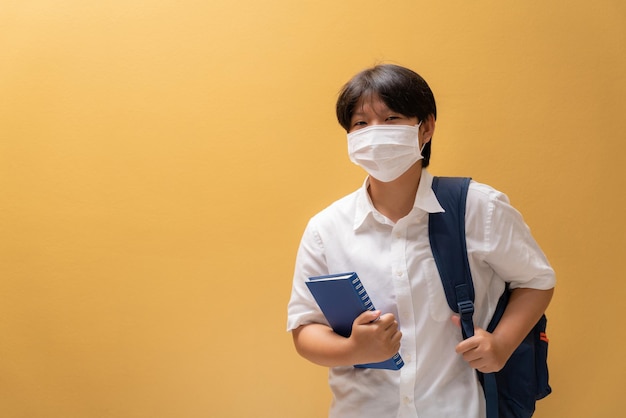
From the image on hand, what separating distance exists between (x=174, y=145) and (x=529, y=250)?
45.0 inches

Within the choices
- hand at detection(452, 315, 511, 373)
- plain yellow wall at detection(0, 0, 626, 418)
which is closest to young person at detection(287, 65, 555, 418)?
hand at detection(452, 315, 511, 373)

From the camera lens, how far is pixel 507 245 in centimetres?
148

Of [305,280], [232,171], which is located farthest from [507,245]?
[232,171]

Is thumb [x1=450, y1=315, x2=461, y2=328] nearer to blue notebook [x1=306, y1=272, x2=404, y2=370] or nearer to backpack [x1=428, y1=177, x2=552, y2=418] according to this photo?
backpack [x1=428, y1=177, x2=552, y2=418]

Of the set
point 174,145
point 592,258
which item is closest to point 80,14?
point 174,145

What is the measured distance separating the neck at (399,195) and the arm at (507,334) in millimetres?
286

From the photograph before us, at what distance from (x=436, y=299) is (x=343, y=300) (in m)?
0.21

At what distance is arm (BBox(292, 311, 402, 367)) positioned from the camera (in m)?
1.38

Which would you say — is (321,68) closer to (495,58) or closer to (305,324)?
(495,58)

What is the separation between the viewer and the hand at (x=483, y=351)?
55.7 inches

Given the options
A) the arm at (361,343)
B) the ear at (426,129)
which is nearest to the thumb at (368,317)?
the arm at (361,343)

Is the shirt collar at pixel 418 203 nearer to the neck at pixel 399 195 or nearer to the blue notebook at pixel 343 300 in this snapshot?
the neck at pixel 399 195

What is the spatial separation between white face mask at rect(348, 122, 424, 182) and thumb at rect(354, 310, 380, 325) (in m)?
0.30

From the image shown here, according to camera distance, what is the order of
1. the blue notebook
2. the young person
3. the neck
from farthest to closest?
the neck → the young person → the blue notebook
